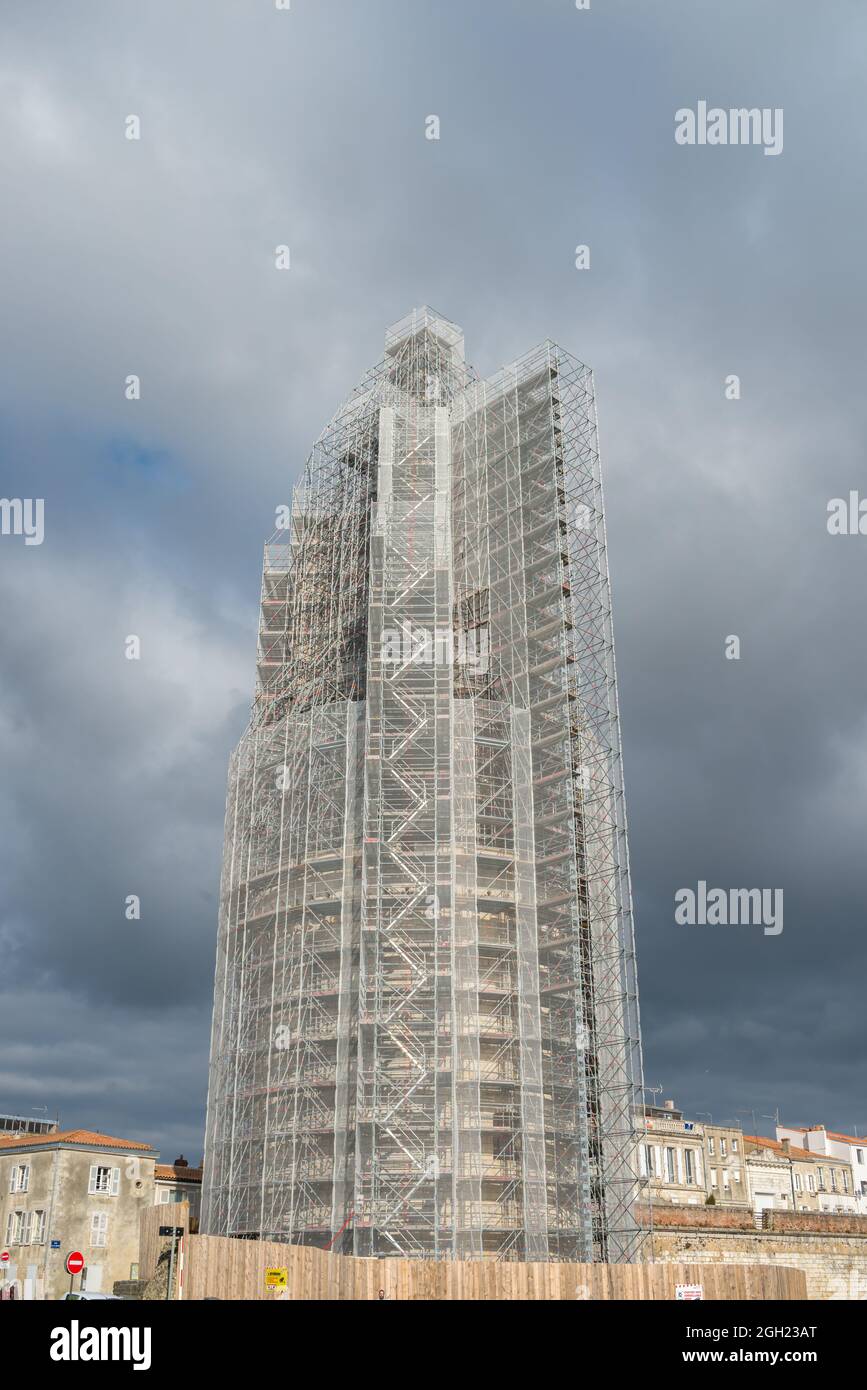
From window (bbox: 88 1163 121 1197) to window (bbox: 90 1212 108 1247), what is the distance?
82 cm

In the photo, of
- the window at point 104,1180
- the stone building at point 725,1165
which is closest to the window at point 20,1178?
the window at point 104,1180

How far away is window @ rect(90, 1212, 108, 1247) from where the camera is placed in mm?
48375

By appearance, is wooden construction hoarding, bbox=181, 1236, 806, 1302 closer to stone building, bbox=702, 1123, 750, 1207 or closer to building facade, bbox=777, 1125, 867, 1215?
stone building, bbox=702, 1123, 750, 1207

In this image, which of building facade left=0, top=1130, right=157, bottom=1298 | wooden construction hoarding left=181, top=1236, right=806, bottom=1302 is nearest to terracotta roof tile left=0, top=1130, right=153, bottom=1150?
building facade left=0, top=1130, right=157, bottom=1298

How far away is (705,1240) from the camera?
152 ft

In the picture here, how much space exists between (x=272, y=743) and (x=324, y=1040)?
36.7 ft

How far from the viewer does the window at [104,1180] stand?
161 feet

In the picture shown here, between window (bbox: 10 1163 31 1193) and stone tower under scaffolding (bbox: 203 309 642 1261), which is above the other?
stone tower under scaffolding (bbox: 203 309 642 1261)

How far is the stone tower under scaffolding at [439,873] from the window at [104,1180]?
1047 centimetres

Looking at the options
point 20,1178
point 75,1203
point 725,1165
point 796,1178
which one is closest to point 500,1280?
point 75,1203

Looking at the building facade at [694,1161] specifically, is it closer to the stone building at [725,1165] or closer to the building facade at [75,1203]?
the stone building at [725,1165]

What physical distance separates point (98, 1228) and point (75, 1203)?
1.43 m

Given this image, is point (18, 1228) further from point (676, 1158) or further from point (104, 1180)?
point (676, 1158)
